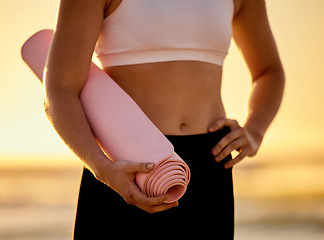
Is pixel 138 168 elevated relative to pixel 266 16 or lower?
lower

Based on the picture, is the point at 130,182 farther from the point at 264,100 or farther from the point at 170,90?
the point at 264,100

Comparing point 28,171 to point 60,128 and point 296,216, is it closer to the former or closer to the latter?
point 296,216

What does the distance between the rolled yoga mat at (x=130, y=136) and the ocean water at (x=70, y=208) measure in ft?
18.5

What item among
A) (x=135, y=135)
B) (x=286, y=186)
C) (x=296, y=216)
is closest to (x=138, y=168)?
(x=135, y=135)

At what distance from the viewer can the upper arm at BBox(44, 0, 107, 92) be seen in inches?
65.8

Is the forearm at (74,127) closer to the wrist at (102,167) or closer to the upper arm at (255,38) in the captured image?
the wrist at (102,167)

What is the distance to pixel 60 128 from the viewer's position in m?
1.67

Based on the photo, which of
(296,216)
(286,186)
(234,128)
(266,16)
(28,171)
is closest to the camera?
(234,128)

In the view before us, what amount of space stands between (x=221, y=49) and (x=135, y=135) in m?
0.38

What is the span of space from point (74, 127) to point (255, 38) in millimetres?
730

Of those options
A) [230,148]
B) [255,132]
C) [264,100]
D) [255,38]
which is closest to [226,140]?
[230,148]

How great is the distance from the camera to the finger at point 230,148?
188 centimetres

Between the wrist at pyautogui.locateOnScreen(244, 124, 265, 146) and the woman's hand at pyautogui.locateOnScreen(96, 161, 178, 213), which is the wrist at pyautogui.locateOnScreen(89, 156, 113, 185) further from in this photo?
the wrist at pyautogui.locateOnScreen(244, 124, 265, 146)

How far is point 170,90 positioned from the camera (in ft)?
5.96
